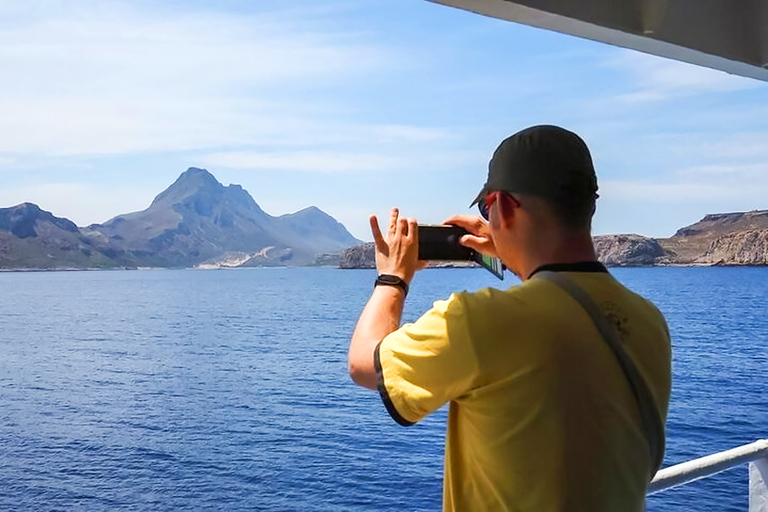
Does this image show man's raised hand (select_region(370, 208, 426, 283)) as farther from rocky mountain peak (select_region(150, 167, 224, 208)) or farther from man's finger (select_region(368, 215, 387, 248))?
rocky mountain peak (select_region(150, 167, 224, 208))

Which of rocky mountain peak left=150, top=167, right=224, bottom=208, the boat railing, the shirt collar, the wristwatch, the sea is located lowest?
the sea

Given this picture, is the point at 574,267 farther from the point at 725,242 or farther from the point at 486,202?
the point at 725,242

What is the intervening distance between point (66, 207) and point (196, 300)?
18.5 meters

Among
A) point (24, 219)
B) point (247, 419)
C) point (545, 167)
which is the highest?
point (24, 219)

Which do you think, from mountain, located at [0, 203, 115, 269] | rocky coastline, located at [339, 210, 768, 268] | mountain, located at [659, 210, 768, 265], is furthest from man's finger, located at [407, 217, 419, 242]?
mountain, located at [0, 203, 115, 269]

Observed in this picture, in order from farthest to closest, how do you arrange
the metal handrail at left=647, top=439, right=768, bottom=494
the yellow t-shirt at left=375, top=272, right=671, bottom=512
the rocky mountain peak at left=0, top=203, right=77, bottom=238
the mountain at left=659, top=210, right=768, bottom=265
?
1. the mountain at left=659, top=210, right=768, bottom=265
2. the rocky mountain peak at left=0, top=203, right=77, bottom=238
3. the metal handrail at left=647, top=439, right=768, bottom=494
4. the yellow t-shirt at left=375, top=272, right=671, bottom=512

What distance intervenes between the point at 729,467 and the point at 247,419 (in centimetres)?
2372

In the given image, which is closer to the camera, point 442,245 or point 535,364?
point 535,364

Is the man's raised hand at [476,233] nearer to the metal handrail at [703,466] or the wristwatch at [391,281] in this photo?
the wristwatch at [391,281]

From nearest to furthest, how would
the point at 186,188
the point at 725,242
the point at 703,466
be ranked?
the point at 703,466
the point at 725,242
the point at 186,188

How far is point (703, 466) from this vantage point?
5.68 ft

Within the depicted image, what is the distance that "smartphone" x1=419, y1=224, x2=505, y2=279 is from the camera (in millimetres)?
1012

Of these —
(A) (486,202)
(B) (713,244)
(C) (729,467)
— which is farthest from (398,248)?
(B) (713,244)

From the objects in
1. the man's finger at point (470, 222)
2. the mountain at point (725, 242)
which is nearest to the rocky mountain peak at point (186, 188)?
the mountain at point (725, 242)
